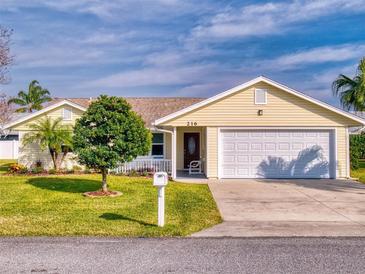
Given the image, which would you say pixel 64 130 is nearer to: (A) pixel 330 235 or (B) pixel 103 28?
(B) pixel 103 28

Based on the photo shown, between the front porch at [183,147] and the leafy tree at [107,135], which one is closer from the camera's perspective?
the leafy tree at [107,135]

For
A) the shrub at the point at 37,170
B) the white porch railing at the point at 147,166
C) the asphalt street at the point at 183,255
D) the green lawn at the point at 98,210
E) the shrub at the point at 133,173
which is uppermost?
the white porch railing at the point at 147,166

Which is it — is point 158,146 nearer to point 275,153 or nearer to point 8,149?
point 275,153

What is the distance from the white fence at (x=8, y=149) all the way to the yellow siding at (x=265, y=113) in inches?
785

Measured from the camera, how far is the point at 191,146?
65.8ft

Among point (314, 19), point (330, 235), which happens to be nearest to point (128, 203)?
point (330, 235)

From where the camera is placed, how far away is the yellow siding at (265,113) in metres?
16.1

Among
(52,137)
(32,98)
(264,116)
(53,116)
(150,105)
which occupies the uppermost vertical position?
(32,98)

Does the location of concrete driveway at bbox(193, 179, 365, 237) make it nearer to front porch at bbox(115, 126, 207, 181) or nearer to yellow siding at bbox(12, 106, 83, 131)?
front porch at bbox(115, 126, 207, 181)

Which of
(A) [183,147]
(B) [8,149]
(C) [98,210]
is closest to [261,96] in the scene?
(A) [183,147]

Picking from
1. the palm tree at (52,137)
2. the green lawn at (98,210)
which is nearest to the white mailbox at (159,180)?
the green lawn at (98,210)

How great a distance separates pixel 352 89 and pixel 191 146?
9.20 metres

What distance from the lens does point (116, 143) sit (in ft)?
36.1

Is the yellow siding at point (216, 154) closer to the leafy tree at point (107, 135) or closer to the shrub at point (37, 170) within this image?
the leafy tree at point (107, 135)
